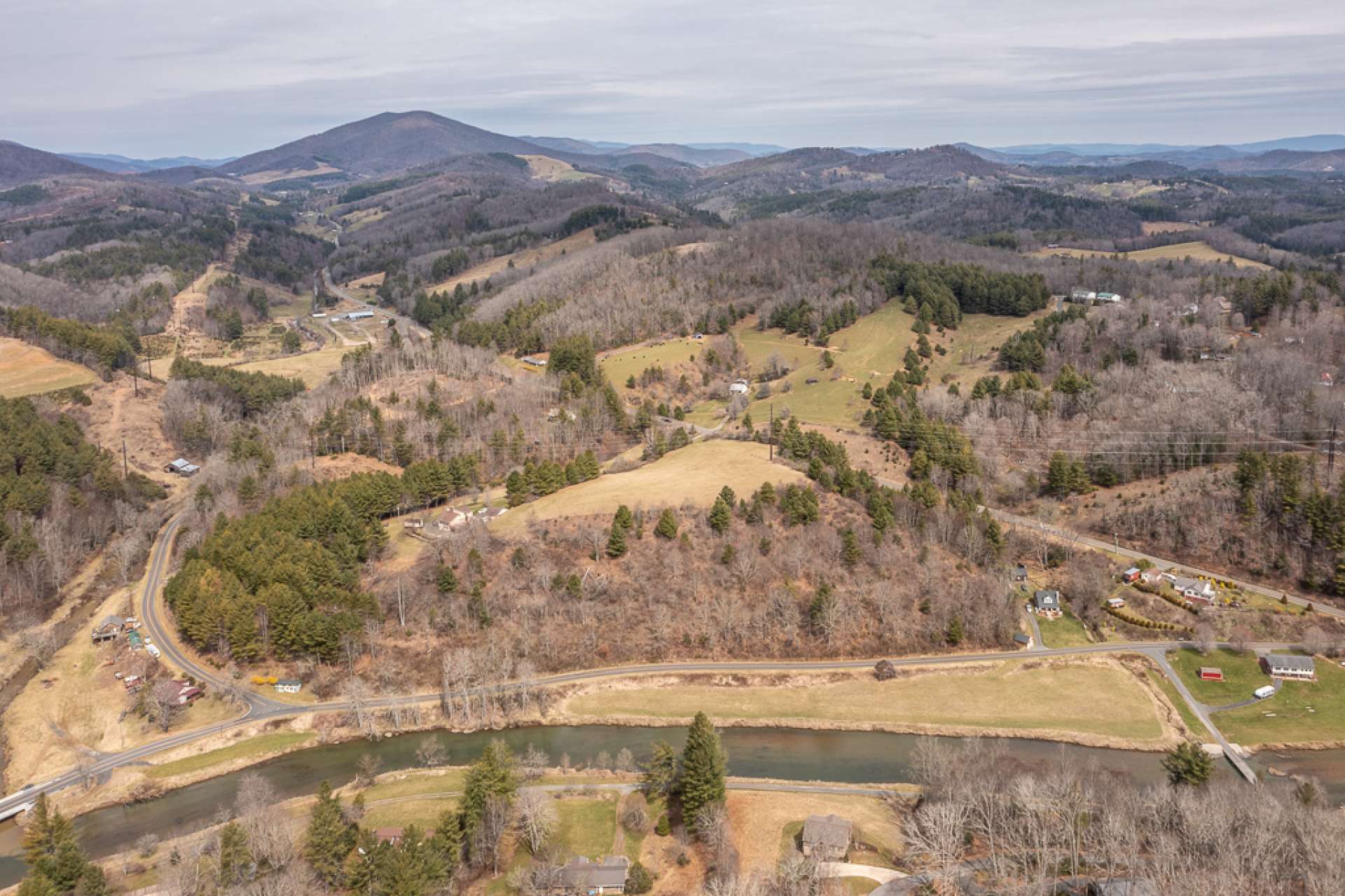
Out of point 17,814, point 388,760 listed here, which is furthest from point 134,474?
point 388,760

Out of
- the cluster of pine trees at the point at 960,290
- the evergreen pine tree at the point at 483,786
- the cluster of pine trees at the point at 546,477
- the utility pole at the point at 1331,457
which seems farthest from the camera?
the cluster of pine trees at the point at 960,290

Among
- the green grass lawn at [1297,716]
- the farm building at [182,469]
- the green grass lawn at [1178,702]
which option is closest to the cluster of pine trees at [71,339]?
the farm building at [182,469]

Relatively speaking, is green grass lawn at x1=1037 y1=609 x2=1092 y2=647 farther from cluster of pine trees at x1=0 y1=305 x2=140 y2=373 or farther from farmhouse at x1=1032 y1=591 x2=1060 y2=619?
cluster of pine trees at x1=0 y1=305 x2=140 y2=373

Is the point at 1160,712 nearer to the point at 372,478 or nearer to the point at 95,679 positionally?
the point at 372,478

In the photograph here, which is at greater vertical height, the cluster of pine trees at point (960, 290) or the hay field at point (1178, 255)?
the hay field at point (1178, 255)

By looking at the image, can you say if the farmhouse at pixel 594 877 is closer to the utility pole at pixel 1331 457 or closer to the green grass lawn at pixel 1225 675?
the green grass lawn at pixel 1225 675

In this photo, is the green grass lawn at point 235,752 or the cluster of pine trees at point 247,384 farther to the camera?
the cluster of pine trees at point 247,384

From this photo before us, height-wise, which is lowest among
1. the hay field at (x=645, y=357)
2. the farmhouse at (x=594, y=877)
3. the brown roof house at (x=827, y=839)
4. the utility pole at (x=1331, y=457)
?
the farmhouse at (x=594, y=877)
